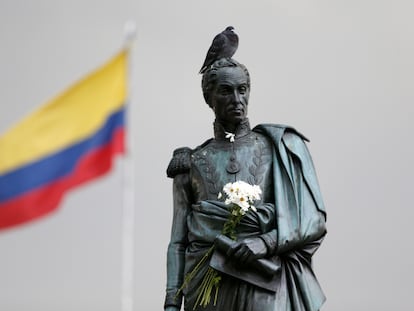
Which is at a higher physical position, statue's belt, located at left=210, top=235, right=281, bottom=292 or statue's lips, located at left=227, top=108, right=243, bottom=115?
statue's lips, located at left=227, top=108, right=243, bottom=115

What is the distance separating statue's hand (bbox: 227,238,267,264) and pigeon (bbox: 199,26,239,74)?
241 cm

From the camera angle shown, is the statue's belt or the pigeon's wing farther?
the pigeon's wing

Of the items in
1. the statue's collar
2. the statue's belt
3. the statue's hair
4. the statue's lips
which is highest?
the statue's hair

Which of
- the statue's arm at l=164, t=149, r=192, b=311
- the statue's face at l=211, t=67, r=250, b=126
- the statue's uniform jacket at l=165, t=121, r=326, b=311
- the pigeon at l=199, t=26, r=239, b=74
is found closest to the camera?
the statue's uniform jacket at l=165, t=121, r=326, b=311

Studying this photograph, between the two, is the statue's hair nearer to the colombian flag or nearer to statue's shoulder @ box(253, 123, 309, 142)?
statue's shoulder @ box(253, 123, 309, 142)

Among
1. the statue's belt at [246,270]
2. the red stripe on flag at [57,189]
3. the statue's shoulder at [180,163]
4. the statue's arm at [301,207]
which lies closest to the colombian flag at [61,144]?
the red stripe on flag at [57,189]

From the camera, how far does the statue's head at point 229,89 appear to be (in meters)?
22.9

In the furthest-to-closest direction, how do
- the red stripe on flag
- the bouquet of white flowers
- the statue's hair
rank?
the red stripe on flag < the statue's hair < the bouquet of white flowers

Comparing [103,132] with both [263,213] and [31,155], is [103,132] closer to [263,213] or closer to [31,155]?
[31,155]

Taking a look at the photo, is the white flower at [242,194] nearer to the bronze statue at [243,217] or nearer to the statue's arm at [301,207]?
the bronze statue at [243,217]

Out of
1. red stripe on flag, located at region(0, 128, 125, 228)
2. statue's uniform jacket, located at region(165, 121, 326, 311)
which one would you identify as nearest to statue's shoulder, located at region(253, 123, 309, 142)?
statue's uniform jacket, located at region(165, 121, 326, 311)

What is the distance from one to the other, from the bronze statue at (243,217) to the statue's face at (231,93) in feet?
0.04

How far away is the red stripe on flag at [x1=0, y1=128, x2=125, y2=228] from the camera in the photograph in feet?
118

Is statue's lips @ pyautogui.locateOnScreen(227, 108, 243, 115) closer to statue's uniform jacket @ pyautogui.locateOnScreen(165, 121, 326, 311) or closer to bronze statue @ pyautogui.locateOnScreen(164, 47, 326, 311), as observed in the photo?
bronze statue @ pyautogui.locateOnScreen(164, 47, 326, 311)
